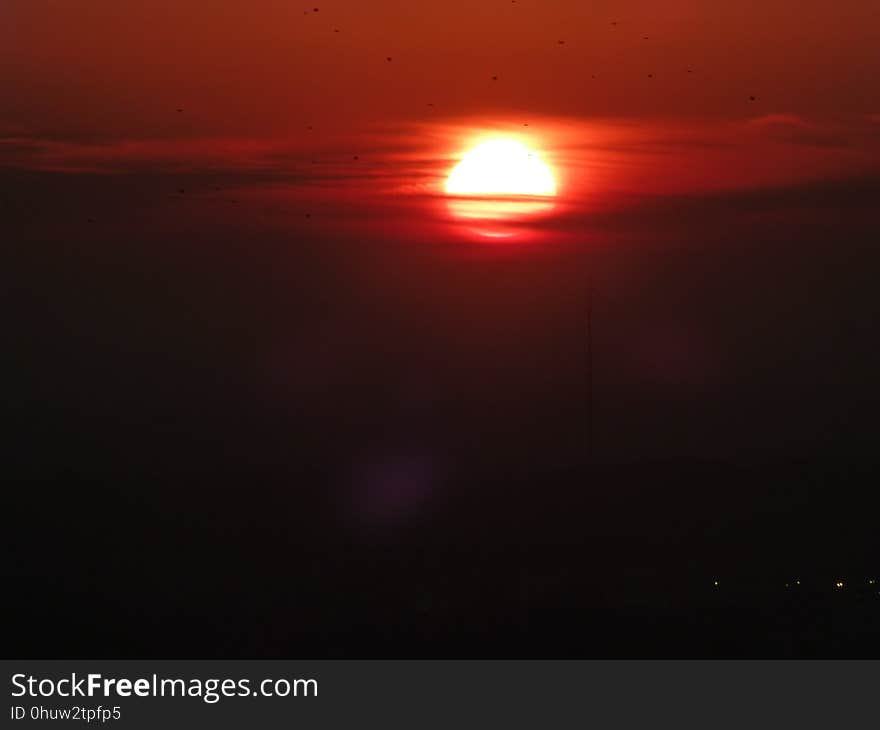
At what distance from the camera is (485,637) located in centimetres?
1641

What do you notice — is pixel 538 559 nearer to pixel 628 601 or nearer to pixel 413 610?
pixel 628 601

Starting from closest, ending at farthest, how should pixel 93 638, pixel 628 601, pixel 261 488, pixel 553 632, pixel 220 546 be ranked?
pixel 93 638 < pixel 553 632 < pixel 628 601 < pixel 220 546 < pixel 261 488

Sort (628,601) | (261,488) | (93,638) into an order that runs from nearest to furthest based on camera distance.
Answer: (93,638)
(628,601)
(261,488)

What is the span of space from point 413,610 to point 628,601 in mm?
3438

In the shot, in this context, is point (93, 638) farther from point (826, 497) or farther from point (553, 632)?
point (826, 497)

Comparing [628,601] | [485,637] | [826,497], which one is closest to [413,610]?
[485,637]

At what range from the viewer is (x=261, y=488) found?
2278cm

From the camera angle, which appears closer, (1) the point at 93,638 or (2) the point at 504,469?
(1) the point at 93,638

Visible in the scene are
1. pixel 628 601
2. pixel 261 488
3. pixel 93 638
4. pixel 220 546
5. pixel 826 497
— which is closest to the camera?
pixel 93 638

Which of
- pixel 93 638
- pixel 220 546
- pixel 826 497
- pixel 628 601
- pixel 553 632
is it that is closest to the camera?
pixel 93 638

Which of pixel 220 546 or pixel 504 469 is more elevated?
pixel 504 469

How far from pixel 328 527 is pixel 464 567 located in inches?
141

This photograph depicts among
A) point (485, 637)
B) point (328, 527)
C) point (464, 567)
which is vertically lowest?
point (485, 637)

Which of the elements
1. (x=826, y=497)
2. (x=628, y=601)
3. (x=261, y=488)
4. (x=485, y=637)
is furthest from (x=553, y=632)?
(x=826, y=497)
